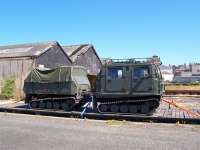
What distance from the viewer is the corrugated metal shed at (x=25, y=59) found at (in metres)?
31.1

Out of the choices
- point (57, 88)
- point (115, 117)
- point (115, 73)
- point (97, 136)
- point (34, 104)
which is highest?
point (115, 73)

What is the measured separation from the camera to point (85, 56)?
137 feet

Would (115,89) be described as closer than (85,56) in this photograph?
Yes

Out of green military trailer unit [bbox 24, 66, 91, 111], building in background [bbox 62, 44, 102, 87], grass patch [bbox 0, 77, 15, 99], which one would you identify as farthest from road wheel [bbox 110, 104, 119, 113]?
building in background [bbox 62, 44, 102, 87]

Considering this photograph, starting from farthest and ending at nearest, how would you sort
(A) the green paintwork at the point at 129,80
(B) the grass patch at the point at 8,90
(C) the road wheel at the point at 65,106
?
(B) the grass patch at the point at 8,90
(C) the road wheel at the point at 65,106
(A) the green paintwork at the point at 129,80

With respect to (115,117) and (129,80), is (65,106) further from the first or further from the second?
(115,117)

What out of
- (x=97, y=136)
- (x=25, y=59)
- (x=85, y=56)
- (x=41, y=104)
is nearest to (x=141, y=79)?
(x=41, y=104)

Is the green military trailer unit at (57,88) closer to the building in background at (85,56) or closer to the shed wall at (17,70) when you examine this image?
the shed wall at (17,70)

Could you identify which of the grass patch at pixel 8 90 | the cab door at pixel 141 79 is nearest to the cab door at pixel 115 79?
the cab door at pixel 141 79

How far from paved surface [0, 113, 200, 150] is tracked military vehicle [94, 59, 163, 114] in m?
3.09

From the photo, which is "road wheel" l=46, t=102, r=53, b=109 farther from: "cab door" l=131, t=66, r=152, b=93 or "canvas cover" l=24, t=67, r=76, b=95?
"cab door" l=131, t=66, r=152, b=93

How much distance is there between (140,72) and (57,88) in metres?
5.17

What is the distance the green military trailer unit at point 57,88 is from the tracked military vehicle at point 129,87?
5.91 ft

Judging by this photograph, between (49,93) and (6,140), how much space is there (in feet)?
33.2
